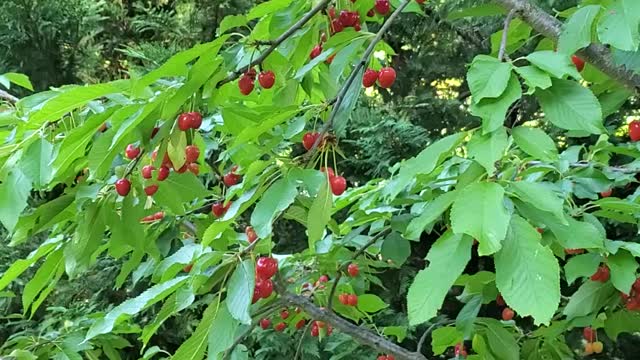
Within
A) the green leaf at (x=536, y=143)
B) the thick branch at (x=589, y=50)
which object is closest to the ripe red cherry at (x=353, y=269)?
the thick branch at (x=589, y=50)

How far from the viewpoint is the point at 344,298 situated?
160 cm

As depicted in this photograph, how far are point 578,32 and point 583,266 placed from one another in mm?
517

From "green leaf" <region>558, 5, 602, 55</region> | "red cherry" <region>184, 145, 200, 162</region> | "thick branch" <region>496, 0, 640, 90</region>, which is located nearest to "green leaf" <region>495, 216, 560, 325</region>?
"green leaf" <region>558, 5, 602, 55</region>

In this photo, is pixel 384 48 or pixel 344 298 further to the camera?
pixel 344 298

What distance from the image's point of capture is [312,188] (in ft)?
2.78

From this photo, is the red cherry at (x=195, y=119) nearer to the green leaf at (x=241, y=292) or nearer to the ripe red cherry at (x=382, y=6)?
the green leaf at (x=241, y=292)

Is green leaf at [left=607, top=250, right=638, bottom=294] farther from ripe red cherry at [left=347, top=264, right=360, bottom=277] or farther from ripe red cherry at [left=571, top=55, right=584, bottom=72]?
ripe red cherry at [left=347, top=264, right=360, bottom=277]

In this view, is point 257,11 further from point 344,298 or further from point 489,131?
point 344,298

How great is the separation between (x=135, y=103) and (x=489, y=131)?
1.62 ft

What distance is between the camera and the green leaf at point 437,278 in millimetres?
576

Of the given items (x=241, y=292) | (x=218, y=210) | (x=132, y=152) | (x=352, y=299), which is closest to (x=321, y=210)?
(x=241, y=292)

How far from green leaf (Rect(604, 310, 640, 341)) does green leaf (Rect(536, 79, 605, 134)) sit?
0.89m

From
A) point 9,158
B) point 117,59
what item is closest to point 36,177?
point 9,158

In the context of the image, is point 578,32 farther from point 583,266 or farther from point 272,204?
point 583,266
